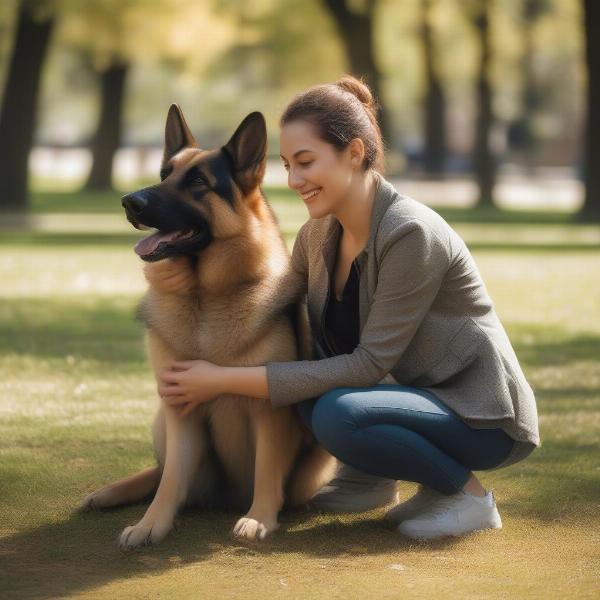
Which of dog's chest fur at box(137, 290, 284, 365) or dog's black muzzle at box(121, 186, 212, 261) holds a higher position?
dog's black muzzle at box(121, 186, 212, 261)

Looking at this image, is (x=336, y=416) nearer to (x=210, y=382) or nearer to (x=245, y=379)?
(x=245, y=379)

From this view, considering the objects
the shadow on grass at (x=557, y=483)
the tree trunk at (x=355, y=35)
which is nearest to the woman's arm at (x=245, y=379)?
the shadow on grass at (x=557, y=483)

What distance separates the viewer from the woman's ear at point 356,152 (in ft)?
14.8

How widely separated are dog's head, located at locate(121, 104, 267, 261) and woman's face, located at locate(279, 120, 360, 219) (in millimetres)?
205

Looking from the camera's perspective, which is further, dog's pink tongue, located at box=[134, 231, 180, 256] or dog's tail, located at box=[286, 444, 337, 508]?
dog's tail, located at box=[286, 444, 337, 508]

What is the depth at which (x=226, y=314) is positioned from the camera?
4.68 meters

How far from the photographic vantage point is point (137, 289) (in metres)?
12.8

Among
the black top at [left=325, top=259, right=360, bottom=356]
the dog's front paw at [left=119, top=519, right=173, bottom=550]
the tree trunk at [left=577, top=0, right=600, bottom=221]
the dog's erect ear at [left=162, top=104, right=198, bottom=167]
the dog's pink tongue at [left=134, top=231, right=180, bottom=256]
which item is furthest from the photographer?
the tree trunk at [left=577, top=0, right=600, bottom=221]

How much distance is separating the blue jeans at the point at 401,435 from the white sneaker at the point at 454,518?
6cm

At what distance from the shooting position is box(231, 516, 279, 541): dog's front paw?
4492 millimetres

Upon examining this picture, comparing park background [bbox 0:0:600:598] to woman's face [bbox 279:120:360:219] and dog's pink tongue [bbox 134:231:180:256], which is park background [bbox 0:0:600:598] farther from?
dog's pink tongue [bbox 134:231:180:256]

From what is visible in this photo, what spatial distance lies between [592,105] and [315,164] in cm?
1961

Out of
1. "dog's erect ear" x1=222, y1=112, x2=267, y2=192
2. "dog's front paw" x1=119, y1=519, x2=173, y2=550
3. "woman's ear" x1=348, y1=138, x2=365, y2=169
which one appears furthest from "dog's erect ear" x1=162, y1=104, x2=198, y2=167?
"dog's front paw" x1=119, y1=519, x2=173, y2=550

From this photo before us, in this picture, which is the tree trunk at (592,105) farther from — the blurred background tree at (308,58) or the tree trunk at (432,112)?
the tree trunk at (432,112)
